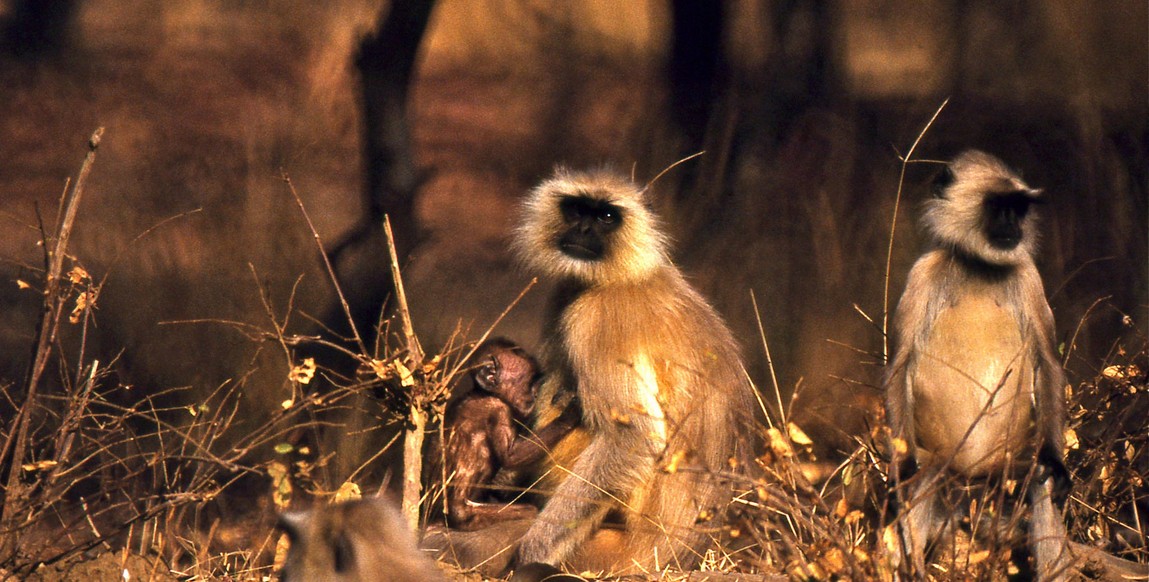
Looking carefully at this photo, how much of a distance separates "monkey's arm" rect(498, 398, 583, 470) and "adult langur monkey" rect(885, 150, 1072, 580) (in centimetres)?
100

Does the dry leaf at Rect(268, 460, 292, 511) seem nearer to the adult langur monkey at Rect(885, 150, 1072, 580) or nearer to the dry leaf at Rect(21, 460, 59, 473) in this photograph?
the dry leaf at Rect(21, 460, 59, 473)

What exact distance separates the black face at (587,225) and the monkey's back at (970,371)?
1.12 metres

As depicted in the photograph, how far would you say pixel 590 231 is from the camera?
4.44 m

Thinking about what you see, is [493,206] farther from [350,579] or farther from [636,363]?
[350,579]

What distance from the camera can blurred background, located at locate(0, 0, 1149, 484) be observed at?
5.48 m

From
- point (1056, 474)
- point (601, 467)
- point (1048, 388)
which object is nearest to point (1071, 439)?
point (1048, 388)

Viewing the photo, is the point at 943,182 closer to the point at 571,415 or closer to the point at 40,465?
the point at 571,415

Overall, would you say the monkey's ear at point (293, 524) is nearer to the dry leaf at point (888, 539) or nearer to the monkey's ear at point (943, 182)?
the dry leaf at point (888, 539)

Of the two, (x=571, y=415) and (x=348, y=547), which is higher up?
(x=348, y=547)

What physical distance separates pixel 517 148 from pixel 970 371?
2157 mm

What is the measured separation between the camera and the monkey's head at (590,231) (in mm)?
4410

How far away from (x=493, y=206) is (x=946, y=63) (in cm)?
205

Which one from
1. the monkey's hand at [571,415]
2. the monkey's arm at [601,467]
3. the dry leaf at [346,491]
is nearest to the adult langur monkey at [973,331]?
the monkey's arm at [601,467]

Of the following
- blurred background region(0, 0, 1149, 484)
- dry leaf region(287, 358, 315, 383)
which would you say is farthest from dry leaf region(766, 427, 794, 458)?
blurred background region(0, 0, 1149, 484)
